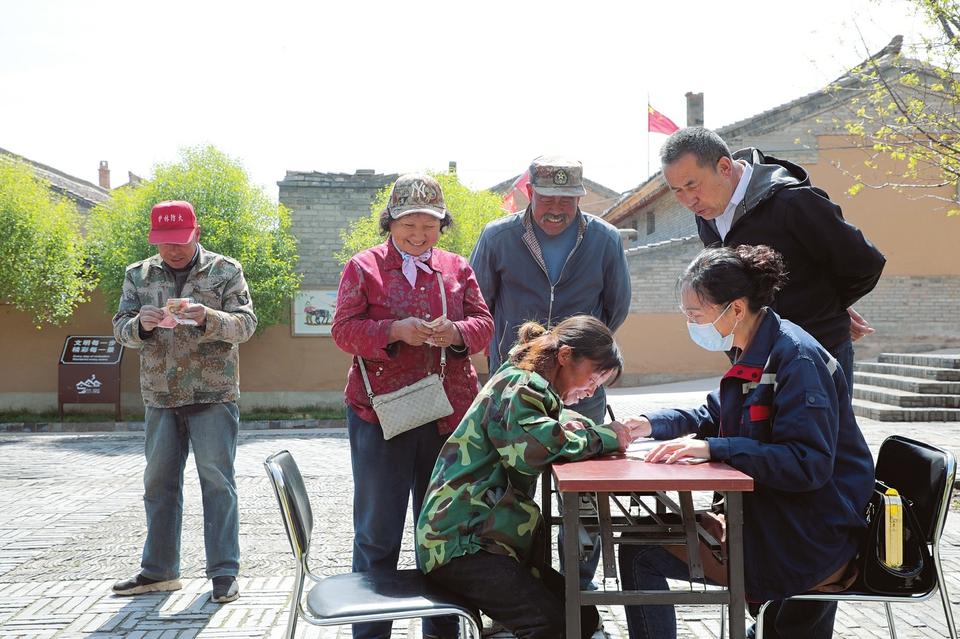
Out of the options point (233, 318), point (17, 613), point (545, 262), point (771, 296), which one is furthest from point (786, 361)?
point (17, 613)

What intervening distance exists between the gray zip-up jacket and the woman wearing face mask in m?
1.40

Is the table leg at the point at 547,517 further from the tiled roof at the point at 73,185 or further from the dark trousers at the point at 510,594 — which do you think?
the tiled roof at the point at 73,185

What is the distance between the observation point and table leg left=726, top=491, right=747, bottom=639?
2369 millimetres

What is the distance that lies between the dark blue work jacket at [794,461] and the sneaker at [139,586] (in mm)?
3277

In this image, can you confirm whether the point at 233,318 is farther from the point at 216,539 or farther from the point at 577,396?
the point at 577,396

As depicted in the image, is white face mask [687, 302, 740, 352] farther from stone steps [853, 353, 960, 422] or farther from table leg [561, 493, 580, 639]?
stone steps [853, 353, 960, 422]

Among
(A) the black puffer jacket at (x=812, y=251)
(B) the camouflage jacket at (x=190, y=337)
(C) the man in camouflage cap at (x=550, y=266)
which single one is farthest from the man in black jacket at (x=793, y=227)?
(B) the camouflage jacket at (x=190, y=337)

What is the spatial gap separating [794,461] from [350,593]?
1418 millimetres

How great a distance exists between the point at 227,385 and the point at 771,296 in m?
2.94

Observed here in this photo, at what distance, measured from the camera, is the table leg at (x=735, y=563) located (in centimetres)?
237

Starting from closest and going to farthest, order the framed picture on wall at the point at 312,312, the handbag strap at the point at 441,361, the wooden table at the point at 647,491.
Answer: the wooden table at the point at 647,491
the handbag strap at the point at 441,361
the framed picture on wall at the point at 312,312

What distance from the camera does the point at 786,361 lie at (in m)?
2.55

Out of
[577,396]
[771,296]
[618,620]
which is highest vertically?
[771,296]

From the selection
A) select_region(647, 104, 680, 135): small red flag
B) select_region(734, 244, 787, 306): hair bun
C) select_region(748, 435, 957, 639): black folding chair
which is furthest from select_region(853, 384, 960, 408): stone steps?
select_region(647, 104, 680, 135): small red flag
